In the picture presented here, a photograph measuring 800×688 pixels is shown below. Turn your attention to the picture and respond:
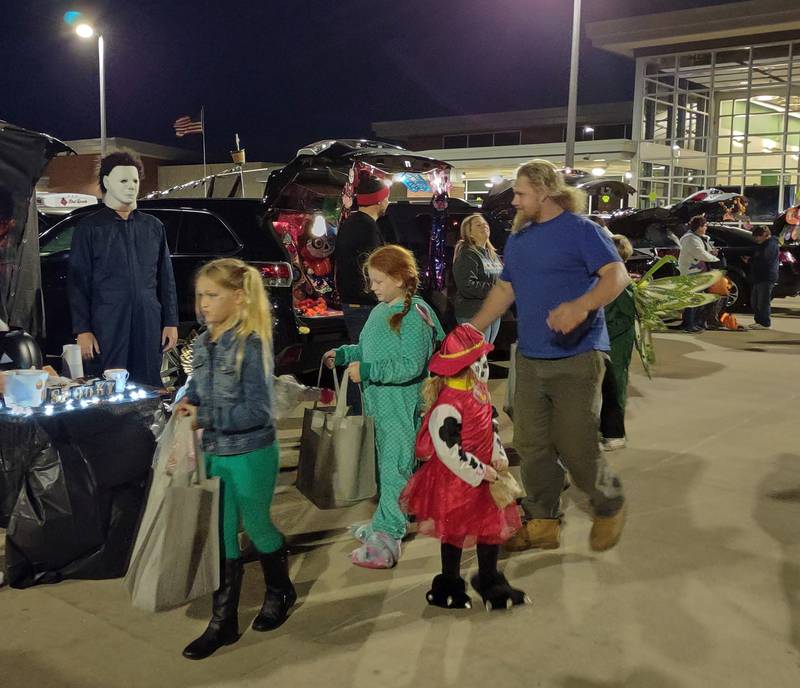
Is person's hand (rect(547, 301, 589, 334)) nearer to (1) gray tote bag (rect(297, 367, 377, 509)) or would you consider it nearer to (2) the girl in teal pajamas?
(2) the girl in teal pajamas

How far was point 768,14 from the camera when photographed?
26.0 m

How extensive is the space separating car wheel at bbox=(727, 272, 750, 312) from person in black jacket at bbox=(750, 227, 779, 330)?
112cm

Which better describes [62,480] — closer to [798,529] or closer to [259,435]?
[259,435]

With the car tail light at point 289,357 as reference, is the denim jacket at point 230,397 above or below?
above

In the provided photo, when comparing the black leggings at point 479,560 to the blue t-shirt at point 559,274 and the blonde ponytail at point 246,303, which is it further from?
the blonde ponytail at point 246,303

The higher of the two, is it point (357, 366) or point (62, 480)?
point (357, 366)

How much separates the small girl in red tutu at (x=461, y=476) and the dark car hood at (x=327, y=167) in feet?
12.7

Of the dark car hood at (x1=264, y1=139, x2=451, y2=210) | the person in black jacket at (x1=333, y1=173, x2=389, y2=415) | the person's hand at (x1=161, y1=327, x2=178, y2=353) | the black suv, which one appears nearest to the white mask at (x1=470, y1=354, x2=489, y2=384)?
the person in black jacket at (x1=333, y1=173, x2=389, y2=415)

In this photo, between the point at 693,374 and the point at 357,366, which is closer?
the point at 357,366

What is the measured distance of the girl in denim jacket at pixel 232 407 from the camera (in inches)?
130

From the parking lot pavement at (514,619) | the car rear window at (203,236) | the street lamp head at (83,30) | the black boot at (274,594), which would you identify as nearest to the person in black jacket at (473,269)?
the car rear window at (203,236)

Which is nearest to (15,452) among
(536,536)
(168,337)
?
(168,337)

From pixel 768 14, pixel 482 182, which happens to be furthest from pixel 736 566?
pixel 482 182

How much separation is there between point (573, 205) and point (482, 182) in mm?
32536
